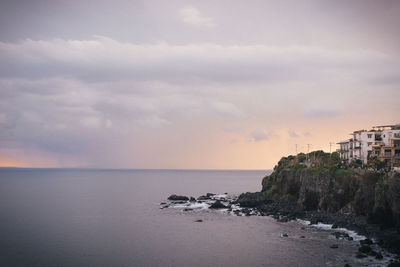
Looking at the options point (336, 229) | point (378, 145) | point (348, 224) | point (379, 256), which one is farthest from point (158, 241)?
point (378, 145)

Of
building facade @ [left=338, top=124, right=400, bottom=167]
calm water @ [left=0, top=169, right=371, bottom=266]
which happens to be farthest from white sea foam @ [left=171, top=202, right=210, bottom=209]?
building facade @ [left=338, top=124, right=400, bottom=167]

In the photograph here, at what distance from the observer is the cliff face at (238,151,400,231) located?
62.2 meters

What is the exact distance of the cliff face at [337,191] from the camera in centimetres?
6219

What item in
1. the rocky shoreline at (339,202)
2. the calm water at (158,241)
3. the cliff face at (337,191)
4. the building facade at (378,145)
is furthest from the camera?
the building facade at (378,145)

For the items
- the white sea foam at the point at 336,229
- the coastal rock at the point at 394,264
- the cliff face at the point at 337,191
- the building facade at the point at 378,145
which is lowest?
the white sea foam at the point at 336,229

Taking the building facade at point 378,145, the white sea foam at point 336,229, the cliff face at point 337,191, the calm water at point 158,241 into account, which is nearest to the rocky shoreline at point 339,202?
the cliff face at point 337,191

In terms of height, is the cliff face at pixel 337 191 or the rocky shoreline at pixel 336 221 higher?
the cliff face at pixel 337 191

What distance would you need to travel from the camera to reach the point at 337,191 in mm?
78188

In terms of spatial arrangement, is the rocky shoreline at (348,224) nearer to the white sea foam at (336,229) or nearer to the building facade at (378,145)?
the white sea foam at (336,229)

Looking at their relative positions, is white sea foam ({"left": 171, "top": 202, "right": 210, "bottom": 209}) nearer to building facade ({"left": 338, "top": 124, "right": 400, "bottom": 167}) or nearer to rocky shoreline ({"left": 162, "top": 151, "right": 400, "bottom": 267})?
rocky shoreline ({"left": 162, "top": 151, "right": 400, "bottom": 267})

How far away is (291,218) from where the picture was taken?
7988cm

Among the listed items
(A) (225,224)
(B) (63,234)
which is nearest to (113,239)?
(B) (63,234)

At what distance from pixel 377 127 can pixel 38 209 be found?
121m

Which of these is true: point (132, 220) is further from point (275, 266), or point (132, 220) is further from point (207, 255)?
point (275, 266)
